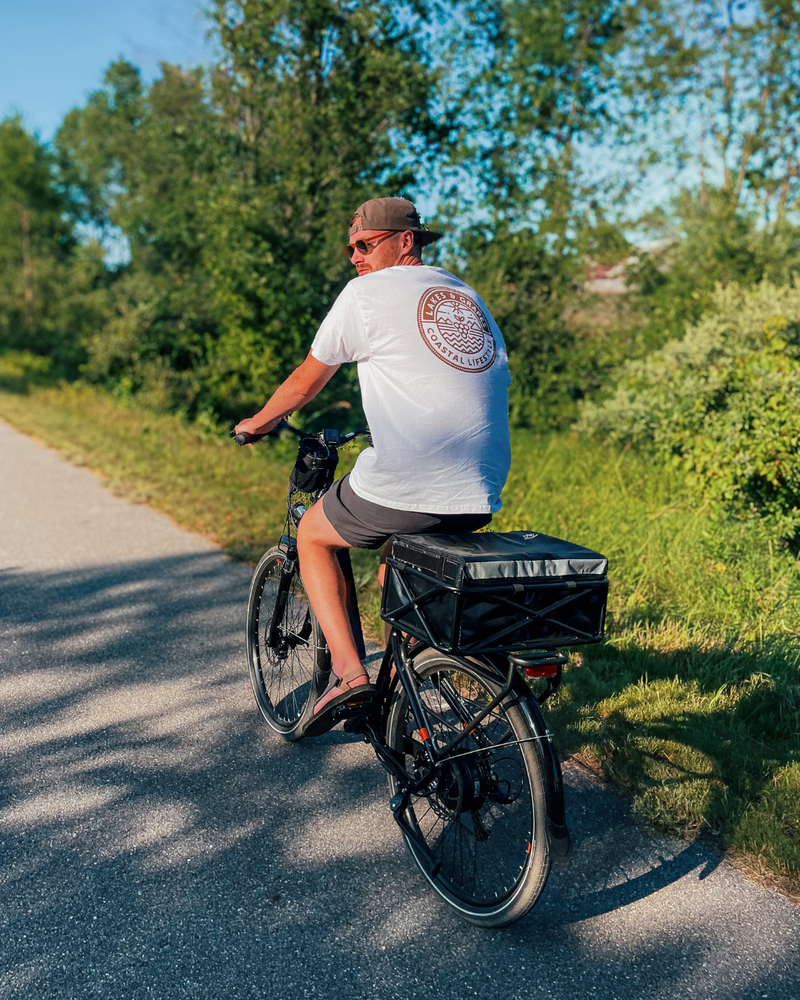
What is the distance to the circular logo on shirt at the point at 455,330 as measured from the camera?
8.95 ft

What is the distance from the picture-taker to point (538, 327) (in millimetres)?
14312

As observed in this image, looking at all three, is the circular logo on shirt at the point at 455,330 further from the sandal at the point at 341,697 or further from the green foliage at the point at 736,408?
the green foliage at the point at 736,408

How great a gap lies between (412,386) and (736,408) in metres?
5.33

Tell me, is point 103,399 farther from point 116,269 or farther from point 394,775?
point 116,269

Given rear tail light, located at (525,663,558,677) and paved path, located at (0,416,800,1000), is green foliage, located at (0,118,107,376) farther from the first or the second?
rear tail light, located at (525,663,558,677)

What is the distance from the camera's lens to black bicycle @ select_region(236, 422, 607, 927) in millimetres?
2395

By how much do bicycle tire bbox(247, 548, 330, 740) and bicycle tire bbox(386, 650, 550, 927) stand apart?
Result: 2.39 ft

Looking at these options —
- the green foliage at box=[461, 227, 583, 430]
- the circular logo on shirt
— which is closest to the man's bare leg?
the circular logo on shirt

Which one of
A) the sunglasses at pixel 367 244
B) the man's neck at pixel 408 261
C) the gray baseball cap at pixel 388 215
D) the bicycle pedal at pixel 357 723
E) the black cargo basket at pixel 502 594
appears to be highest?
the gray baseball cap at pixel 388 215

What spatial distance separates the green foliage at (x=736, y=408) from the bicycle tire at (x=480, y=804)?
4809mm

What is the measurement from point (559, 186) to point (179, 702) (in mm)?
12847

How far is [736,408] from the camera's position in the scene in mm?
7219

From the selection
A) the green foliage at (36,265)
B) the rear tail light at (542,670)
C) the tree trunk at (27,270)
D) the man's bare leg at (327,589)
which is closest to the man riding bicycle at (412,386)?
the man's bare leg at (327,589)

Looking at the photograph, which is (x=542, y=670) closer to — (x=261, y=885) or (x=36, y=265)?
(x=261, y=885)
